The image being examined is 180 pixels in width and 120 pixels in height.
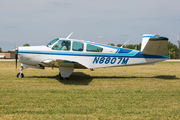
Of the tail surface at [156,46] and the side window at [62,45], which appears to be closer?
the side window at [62,45]

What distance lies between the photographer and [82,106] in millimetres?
4992

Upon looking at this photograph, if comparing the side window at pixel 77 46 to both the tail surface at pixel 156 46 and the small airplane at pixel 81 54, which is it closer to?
the small airplane at pixel 81 54

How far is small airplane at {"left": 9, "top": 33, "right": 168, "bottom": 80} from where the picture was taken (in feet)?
31.0

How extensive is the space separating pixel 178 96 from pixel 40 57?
6683 millimetres

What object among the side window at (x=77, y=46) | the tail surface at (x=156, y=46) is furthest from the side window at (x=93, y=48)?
the tail surface at (x=156, y=46)

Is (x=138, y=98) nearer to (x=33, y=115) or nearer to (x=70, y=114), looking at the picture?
(x=70, y=114)

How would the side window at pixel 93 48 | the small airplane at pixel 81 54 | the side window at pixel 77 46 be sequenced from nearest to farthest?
the small airplane at pixel 81 54 → the side window at pixel 77 46 → the side window at pixel 93 48

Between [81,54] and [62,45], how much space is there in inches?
44.0

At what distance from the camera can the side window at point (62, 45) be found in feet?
31.3

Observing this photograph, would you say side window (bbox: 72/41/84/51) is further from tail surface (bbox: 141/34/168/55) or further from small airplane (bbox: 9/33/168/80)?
tail surface (bbox: 141/34/168/55)

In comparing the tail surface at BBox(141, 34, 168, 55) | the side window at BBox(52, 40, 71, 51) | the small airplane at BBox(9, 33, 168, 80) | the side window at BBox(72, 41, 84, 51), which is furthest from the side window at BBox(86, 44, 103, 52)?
the tail surface at BBox(141, 34, 168, 55)

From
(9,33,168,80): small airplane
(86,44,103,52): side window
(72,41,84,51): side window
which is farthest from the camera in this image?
(86,44,103,52): side window

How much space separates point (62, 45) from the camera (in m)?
9.57

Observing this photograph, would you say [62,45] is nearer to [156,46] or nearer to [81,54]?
[81,54]
